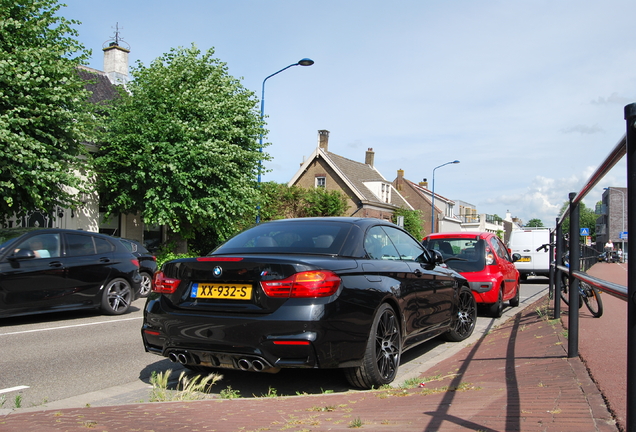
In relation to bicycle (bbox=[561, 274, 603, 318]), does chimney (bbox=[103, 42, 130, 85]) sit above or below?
above

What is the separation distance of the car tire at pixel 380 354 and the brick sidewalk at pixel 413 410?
367 millimetres

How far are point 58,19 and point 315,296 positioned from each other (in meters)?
12.8

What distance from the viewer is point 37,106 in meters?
13.0

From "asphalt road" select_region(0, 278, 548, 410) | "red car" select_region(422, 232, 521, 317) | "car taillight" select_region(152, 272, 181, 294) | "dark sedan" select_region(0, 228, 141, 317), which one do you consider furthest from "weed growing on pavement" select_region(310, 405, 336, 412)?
"dark sedan" select_region(0, 228, 141, 317)

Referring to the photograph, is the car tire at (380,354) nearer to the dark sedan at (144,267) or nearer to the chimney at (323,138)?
the dark sedan at (144,267)

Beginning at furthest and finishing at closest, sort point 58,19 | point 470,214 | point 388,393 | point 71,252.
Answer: point 470,214
point 58,19
point 71,252
point 388,393

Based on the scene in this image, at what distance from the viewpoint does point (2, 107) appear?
12.9 meters

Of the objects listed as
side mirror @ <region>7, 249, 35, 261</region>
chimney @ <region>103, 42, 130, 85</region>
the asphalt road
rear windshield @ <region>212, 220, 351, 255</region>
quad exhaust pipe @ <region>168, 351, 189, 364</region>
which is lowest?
the asphalt road

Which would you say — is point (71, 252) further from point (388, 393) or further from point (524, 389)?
point (524, 389)

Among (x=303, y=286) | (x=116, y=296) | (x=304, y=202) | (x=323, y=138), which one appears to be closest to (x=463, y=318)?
(x=303, y=286)

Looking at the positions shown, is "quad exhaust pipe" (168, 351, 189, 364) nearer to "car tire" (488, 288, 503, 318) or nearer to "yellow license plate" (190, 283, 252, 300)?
"yellow license plate" (190, 283, 252, 300)

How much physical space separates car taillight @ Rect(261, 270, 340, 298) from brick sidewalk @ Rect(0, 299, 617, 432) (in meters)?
0.78

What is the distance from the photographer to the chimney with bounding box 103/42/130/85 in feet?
→ 92.7

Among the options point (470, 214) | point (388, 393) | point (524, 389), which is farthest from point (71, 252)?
point (470, 214)
